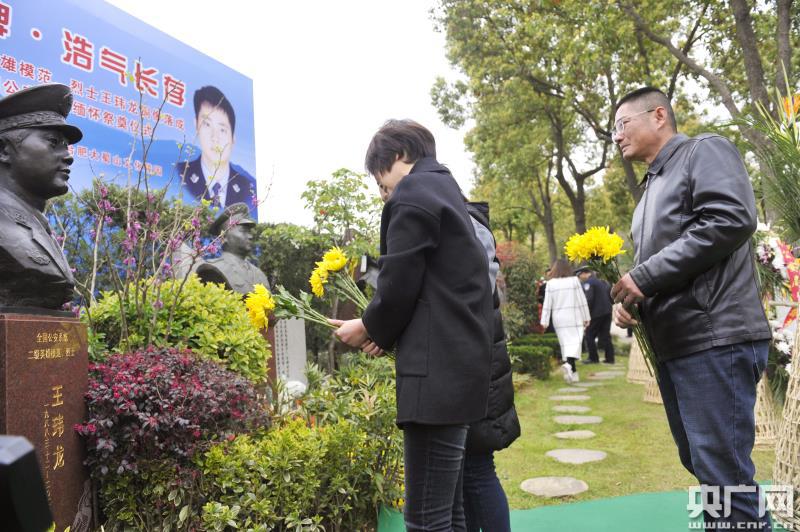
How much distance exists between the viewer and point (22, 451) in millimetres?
428

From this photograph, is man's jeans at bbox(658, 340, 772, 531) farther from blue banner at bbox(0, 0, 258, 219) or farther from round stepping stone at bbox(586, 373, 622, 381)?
round stepping stone at bbox(586, 373, 622, 381)

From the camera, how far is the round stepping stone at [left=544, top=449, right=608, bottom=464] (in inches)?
190

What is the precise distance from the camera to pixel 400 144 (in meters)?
2.17

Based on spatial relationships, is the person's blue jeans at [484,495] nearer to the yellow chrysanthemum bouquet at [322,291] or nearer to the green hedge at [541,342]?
the yellow chrysanthemum bouquet at [322,291]

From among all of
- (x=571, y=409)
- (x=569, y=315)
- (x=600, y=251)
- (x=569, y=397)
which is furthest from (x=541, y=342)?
(x=600, y=251)

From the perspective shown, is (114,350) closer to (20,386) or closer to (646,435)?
(20,386)

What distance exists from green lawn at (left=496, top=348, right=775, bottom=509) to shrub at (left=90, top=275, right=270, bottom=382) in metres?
2.13

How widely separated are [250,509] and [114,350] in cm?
161

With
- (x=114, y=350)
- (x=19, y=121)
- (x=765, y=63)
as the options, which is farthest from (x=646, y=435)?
(x=765, y=63)

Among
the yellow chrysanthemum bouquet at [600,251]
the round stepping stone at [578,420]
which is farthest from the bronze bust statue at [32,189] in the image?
the round stepping stone at [578,420]

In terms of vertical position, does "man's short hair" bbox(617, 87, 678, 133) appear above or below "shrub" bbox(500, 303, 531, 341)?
above

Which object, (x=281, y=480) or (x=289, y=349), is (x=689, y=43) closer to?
(x=289, y=349)

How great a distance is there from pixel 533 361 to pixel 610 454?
4.66 metres

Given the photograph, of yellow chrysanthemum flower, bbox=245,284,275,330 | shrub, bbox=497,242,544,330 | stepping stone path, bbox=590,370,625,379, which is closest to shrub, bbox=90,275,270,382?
yellow chrysanthemum flower, bbox=245,284,275,330
